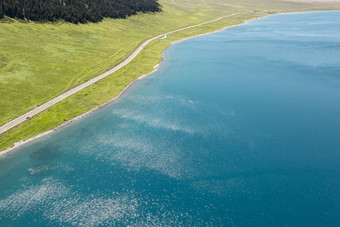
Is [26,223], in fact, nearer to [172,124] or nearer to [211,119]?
[172,124]

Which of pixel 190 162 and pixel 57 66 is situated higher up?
pixel 57 66

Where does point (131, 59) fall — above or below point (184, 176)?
above

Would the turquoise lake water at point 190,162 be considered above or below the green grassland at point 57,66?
below

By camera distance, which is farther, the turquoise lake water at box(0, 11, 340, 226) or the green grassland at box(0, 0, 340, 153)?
the green grassland at box(0, 0, 340, 153)

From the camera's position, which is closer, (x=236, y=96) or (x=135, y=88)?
(x=236, y=96)

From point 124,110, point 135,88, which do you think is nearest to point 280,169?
point 124,110

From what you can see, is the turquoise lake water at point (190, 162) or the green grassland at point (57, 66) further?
the green grassland at point (57, 66)

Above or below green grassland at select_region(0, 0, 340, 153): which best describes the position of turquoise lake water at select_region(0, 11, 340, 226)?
below

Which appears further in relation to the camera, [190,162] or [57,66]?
[57,66]
